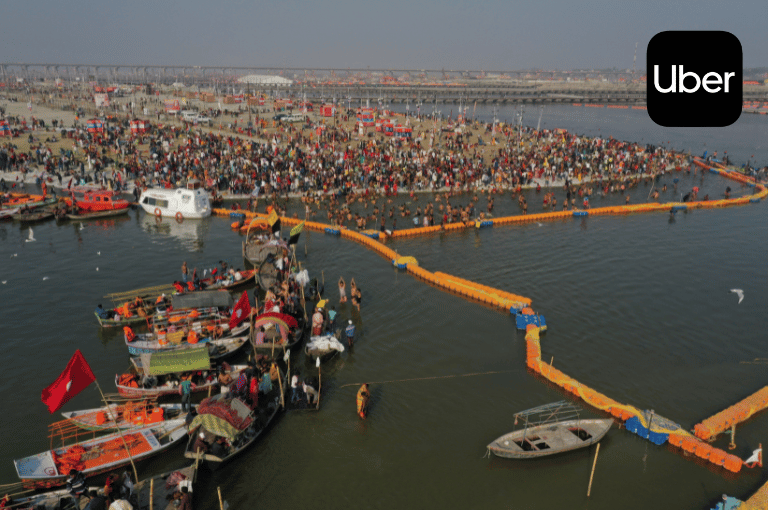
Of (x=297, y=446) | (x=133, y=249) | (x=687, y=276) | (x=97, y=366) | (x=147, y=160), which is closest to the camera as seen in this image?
(x=297, y=446)

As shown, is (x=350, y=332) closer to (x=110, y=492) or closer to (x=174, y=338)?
(x=174, y=338)

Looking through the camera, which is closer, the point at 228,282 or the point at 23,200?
the point at 228,282

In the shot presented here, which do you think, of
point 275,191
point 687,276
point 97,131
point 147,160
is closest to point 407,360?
point 687,276

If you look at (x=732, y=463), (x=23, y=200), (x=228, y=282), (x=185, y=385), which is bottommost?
(x=732, y=463)

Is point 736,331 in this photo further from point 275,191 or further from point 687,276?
point 275,191

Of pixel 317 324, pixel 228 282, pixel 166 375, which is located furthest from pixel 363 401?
pixel 228 282

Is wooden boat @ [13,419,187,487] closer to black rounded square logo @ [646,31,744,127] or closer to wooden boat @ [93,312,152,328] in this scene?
wooden boat @ [93,312,152,328]

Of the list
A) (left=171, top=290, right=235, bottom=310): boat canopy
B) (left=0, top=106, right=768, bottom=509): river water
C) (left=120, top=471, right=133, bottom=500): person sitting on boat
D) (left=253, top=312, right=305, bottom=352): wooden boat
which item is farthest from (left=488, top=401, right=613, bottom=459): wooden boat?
(left=171, top=290, right=235, bottom=310): boat canopy
